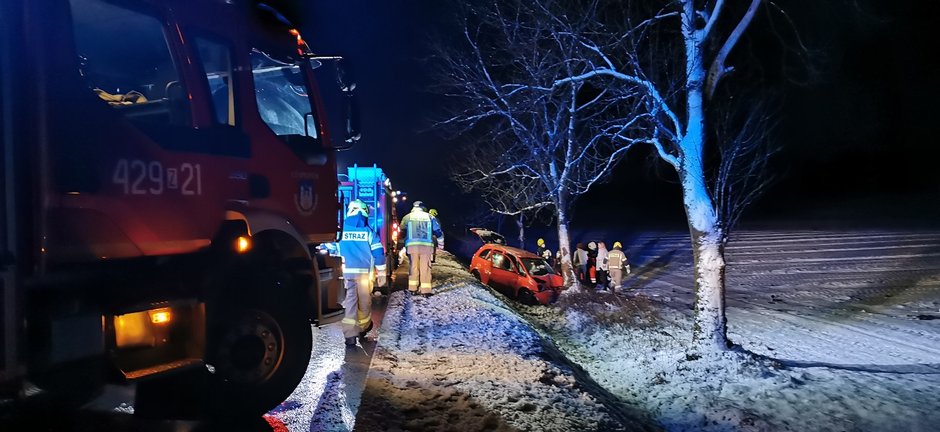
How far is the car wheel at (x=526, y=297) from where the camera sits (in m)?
15.5

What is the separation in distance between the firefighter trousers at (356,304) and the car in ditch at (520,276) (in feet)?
24.9

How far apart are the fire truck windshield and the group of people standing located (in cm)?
1257

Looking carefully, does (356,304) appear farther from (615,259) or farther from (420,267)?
(615,259)

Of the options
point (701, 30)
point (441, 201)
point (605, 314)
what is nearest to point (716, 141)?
point (701, 30)

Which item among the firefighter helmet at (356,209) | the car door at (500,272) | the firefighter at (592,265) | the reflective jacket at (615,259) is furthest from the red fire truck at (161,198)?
the firefighter at (592,265)

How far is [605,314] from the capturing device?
13562mm

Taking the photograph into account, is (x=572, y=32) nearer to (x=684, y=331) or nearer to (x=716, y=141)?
(x=716, y=141)

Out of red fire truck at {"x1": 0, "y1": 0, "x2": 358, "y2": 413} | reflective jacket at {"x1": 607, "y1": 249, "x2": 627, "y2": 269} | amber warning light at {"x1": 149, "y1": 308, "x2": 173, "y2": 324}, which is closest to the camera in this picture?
red fire truck at {"x1": 0, "y1": 0, "x2": 358, "y2": 413}

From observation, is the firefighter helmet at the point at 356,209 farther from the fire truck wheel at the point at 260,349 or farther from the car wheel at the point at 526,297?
the car wheel at the point at 526,297

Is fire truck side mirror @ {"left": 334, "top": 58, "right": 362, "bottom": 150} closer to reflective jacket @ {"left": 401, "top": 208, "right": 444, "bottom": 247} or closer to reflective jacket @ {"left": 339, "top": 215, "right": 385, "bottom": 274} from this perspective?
reflective jacket @ {"left": 339, "top": 215, "right": 385, "bottom": 274}

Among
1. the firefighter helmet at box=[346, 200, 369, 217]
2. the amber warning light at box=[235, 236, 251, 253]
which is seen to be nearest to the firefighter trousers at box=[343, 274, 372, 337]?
the firefighter helmet at box=[346, 200, 369, 217]

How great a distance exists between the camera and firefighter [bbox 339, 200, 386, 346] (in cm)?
780

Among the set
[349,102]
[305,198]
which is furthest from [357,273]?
[349,102]

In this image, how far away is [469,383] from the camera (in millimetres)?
6023
